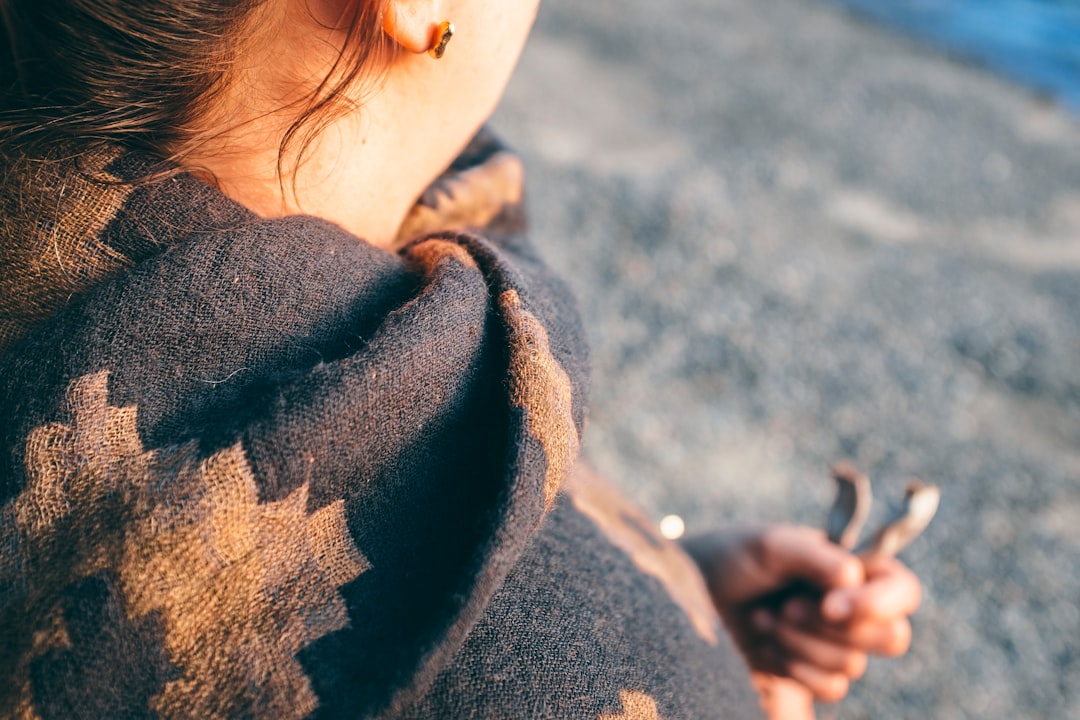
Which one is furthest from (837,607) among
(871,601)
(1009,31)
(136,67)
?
(1009,31)

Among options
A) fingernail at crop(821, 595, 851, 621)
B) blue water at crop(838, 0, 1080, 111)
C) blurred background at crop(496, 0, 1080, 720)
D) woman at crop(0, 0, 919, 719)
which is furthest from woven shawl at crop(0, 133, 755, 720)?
blue water at crop(838, 0, 1080, 111)

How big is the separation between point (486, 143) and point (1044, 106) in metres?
6.08

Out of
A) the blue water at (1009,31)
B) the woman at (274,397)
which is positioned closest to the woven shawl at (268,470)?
the woman at (274,397)

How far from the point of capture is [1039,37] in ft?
23.7

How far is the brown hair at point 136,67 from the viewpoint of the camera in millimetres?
607

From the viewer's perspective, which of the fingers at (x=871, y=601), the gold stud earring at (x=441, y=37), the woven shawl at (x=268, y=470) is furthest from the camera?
the fingers at (x=871, y=601)

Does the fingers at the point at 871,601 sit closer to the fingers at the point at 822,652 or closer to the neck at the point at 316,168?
the fingers at the point at 822,652

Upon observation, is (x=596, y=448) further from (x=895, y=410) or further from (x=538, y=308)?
(x=538, y=308)

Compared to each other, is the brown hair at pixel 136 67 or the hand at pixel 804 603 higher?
the brown hair at pixel 136 67

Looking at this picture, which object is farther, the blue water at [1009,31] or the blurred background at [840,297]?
the blue water at [1009,31]

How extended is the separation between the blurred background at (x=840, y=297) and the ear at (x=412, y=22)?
1721mm

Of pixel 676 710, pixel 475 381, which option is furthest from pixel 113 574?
pixel 676 710

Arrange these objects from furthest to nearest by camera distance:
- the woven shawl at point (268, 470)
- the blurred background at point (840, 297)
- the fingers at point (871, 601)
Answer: the blurred background at point (840, 297) < the fingers at point (871, 601) < the woven shawl at point (268, 470)

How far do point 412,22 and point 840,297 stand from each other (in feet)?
10.7
